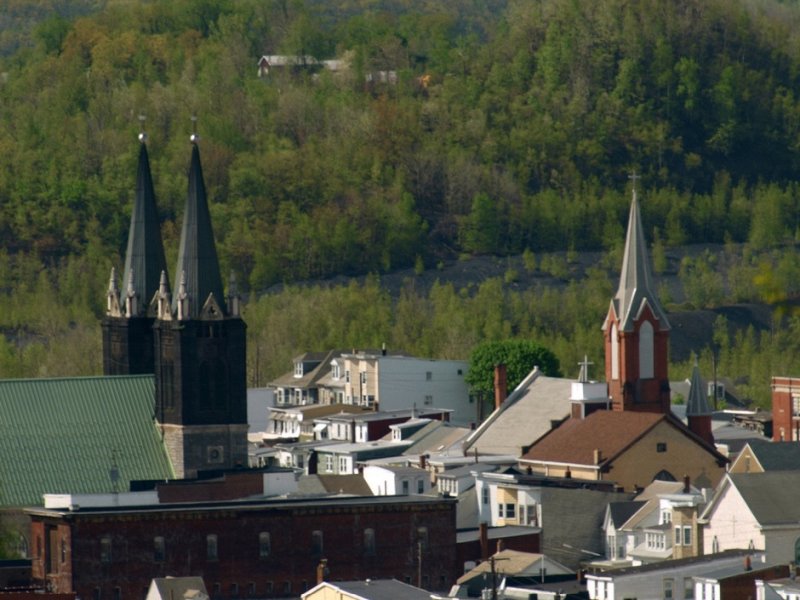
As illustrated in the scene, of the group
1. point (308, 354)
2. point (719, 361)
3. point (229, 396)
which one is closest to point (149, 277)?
point (229, 396)

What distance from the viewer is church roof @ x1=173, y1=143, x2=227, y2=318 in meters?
96.0

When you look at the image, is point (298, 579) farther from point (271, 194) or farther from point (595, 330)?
point (271, 194)

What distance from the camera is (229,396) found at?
311 ft

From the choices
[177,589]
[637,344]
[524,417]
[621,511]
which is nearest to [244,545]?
[177,589]

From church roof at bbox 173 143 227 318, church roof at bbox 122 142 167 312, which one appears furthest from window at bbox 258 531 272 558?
church roof at bbox 122 142 167 312

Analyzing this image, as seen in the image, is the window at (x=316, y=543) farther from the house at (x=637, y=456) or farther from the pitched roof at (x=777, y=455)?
the house at (x=637, y=456)

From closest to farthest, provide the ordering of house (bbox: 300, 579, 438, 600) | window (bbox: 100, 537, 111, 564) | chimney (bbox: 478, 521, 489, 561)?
house (bbox: 300, 579, 438, 600), window (bbox: 100, 537, 111, 564), chimney (bbox: 478, 521, 489, 561)

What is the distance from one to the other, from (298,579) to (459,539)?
697 centimetres

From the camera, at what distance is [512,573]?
83812 mm

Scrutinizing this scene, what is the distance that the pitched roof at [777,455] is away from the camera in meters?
97.2

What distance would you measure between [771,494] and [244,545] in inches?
610

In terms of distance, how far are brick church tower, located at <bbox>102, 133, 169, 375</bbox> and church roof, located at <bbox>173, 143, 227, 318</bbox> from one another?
2.36m

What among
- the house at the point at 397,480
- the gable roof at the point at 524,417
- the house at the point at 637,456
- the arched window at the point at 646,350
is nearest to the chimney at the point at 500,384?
the gable roof at the point at 524,417

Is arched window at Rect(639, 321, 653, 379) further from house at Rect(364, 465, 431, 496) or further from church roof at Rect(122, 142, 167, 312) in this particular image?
church roof at Rect(122, 142, 167, 312)
